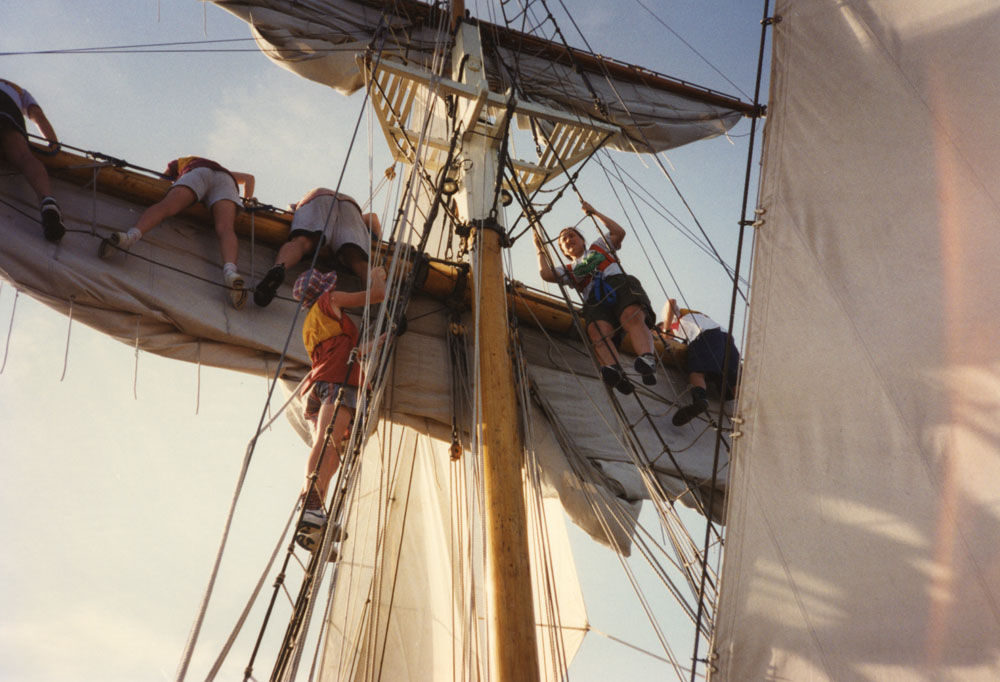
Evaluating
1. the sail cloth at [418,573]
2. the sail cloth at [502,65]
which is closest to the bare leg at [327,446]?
the sail cloth at [418,573]

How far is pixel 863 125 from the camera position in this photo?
3.26m

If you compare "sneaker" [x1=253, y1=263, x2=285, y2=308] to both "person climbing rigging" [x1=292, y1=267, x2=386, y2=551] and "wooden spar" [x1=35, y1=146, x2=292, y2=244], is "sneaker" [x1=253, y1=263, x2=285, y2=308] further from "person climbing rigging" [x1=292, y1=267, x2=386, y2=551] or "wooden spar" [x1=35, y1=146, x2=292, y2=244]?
"wooden spar" [x1=35, y1=146, x2=292, y2=244]

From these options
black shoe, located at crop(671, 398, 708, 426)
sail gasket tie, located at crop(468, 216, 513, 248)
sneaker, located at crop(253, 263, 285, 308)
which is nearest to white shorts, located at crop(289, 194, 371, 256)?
sneaker, located at crop(253, 263, 285, 308)

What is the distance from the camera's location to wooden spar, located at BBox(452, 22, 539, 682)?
294 cm

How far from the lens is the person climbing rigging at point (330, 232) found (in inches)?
183

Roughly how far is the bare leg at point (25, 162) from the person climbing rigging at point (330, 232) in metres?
1.23

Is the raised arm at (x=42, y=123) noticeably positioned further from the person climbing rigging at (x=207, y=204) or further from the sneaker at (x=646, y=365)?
the sneaker at (x=646, y=365)

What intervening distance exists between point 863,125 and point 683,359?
284 centimetres

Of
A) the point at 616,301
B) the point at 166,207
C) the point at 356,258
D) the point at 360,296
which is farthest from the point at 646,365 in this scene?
the point at 166,207

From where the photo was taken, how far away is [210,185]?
459cm

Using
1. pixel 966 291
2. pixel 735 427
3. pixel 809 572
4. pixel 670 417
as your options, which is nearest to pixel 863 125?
pixel 966 291

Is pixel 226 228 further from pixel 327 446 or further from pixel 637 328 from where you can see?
pixel 637 328

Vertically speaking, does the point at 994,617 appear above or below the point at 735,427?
below

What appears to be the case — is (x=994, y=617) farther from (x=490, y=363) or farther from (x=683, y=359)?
(x=683, y=359)
